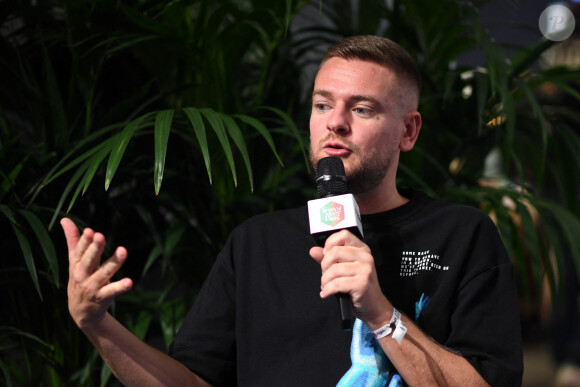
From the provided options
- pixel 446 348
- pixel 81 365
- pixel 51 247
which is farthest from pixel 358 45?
pixel 81 365

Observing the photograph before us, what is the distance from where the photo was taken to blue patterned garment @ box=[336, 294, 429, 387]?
3.00 feet

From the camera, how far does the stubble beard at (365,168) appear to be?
3.34ft

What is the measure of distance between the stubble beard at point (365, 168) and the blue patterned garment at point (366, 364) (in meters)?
0.22

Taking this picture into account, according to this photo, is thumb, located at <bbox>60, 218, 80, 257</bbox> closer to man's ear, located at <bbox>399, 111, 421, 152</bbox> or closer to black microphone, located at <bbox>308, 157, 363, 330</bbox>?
black microphone, located at <bbox>308, 157, 363, 330</bbox>

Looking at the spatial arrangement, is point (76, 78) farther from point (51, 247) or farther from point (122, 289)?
point (122, 289)

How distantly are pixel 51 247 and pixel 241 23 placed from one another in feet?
2.01

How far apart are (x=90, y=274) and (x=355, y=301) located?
351mm

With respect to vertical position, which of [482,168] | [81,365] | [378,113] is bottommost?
[81,365]

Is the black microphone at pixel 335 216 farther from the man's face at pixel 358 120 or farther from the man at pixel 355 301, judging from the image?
the man's face at pixel 358 120

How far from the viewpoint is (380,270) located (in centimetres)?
102

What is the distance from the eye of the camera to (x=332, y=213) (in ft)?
2.68

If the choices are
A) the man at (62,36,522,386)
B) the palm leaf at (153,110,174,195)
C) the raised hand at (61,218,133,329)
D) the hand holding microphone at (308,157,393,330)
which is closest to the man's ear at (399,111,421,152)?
the man at (62,36,522,386)

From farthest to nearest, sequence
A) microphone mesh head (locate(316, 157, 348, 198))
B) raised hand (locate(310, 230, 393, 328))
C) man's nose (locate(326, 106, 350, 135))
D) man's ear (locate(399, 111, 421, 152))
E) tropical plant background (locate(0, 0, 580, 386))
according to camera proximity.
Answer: tropical plant background (locate(0, 0, 580, 386)) < man's ear (locate(399, 111, 421, 152)) < man's nose (locate(326, 106, 350, 135)) < microphone mesh head (locate(316, 157, 348, 198)) < raised hand (locate(310, 230, 393, 328))

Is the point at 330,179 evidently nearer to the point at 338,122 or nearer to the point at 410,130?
the point at 338,122
